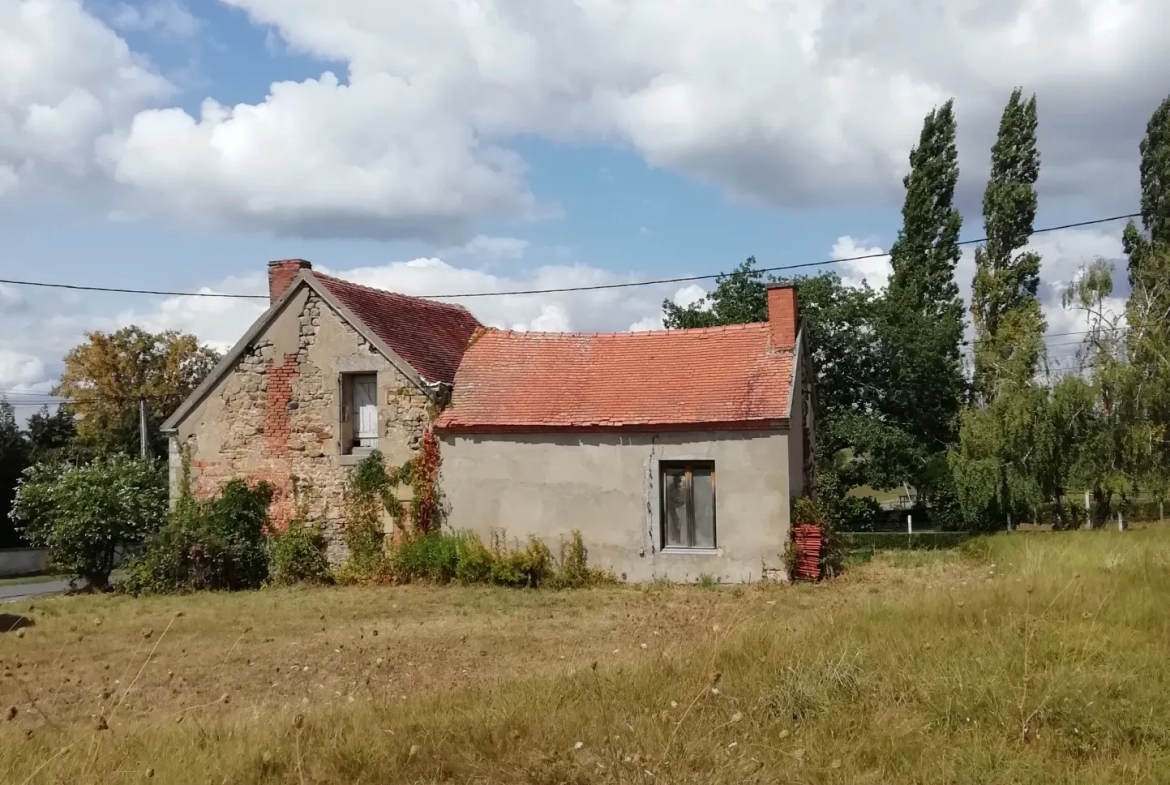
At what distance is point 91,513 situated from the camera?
18547 mm

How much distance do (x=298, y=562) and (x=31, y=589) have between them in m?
14.1

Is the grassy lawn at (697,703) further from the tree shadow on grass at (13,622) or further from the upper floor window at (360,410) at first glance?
the upper floor window at (360,410)

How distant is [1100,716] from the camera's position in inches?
225

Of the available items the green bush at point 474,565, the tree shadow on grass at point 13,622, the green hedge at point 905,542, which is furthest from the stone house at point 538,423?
the green hedge at point 905,542

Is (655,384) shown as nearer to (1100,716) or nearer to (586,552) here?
(586,552)

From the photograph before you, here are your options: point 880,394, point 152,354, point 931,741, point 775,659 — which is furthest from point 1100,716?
point 152,354

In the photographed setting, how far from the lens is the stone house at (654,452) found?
16844mm

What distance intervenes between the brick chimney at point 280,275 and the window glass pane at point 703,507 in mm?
9527

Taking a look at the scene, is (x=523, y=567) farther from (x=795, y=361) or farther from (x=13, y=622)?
(x=13, y=622)

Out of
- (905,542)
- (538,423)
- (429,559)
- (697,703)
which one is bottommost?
(905,542)

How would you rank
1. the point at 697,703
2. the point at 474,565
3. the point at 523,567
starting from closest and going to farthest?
1. the point at 697,703
2. the point at 523,567
3. the point at 474,565

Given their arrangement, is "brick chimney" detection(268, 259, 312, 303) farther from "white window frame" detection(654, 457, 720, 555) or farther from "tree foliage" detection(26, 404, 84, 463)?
"tree foliage" detection(26, 404, 84, 463)

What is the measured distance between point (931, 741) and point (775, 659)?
1546mm

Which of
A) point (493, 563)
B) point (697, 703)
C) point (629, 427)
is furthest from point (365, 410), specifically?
point (697, 703)
